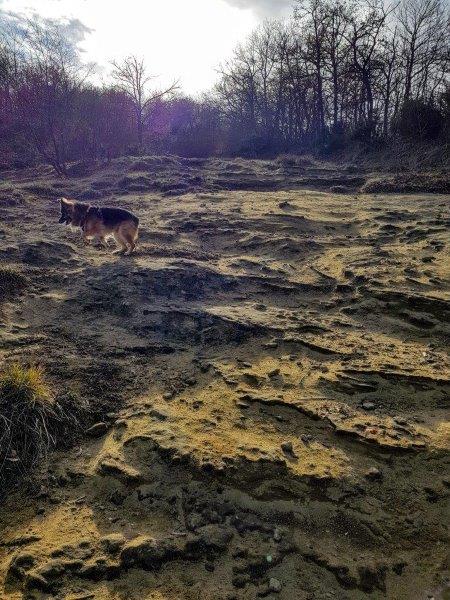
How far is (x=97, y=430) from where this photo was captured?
392cm

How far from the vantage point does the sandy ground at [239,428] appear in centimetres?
277

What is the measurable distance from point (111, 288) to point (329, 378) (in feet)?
13.0

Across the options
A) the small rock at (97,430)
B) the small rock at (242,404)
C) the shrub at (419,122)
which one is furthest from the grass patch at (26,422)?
the shrub at (419,122)

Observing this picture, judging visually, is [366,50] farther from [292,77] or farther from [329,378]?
[329,378]

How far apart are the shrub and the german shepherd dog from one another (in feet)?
59.1

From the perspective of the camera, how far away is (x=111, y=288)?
6.91 metres

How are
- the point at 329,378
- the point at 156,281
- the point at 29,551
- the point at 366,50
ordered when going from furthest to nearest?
the point at 366,50, the point at 156,281, the point at 329,378, the point at 29,551

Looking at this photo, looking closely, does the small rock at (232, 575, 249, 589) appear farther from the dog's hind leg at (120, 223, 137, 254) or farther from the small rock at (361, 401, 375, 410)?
the dog's hind leg at (120, 223, 137, 254)

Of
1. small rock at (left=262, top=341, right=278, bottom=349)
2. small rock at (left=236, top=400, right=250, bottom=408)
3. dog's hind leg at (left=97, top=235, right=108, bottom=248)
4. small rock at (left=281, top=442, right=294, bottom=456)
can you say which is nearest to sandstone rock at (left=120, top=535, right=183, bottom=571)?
small rock at (left=281, top=442, right=294, bottom=456)

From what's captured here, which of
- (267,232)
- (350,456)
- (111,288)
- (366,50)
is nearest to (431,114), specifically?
(366,50)

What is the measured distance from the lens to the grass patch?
3.46 m

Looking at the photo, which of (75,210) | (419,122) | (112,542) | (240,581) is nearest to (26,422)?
(112,542)

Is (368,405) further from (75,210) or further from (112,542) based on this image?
(75,210)

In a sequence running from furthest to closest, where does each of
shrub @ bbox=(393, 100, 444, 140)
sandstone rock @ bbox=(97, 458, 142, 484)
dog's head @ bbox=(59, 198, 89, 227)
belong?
shrub @ bbox=(393, 100, 444, 140), dog's head @ bbox=(59, 198, 89, 227), sandstone rock @ bbox=(97, 458, 142, 484)
